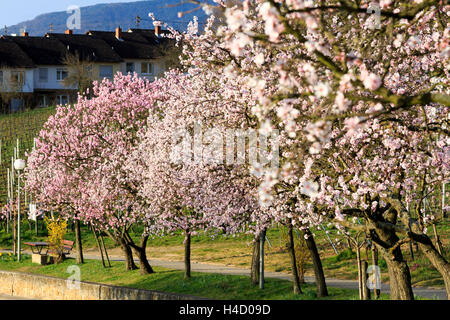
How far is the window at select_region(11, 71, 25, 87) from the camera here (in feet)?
256

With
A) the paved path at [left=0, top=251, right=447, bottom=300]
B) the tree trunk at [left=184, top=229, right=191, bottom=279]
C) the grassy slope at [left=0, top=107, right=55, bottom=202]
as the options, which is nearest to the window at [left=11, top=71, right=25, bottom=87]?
the grassy slope at [left=0, top=107, right=55, bottom=202]

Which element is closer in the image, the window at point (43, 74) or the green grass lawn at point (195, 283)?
the green grass lawn at point (195, 283)

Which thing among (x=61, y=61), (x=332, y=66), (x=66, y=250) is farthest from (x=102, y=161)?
(x=61, y=61)

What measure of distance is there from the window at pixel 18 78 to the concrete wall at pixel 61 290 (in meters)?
57.5

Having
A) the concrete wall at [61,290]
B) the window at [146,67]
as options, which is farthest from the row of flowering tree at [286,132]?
the window at [146,67]

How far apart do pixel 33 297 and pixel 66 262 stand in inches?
283

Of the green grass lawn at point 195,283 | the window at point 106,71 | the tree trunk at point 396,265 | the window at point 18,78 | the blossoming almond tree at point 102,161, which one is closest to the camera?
the tree trunk at point 396,265

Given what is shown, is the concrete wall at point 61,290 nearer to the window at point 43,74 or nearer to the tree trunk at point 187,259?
the tree trunk at point 187,259

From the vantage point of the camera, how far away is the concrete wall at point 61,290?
18.3 m

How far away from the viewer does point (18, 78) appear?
80.4 m

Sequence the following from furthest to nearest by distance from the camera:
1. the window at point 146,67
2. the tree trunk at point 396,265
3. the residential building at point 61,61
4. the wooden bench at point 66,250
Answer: the window at point 146,67 < the residential building at point 61,61 < the wooden bench at point 66,250 < the tree trunk at point 396,265

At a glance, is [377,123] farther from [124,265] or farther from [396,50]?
[124,265]

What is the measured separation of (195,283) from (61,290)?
13.1 feet

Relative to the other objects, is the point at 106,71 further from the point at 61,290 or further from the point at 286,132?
the point at 286,132
